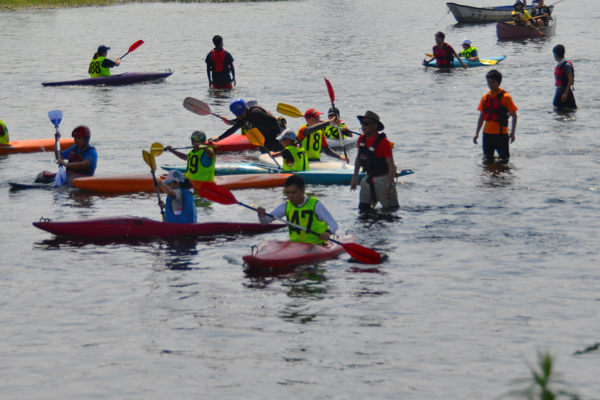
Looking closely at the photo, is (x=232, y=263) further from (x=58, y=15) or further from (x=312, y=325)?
(x=58, y=15)

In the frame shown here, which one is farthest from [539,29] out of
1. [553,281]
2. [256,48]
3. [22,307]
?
[22,307]

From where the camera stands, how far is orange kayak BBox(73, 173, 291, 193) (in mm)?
11812

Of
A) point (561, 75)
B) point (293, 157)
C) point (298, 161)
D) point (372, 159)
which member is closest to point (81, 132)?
point (293, 157)

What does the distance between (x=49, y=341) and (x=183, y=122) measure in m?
12.5

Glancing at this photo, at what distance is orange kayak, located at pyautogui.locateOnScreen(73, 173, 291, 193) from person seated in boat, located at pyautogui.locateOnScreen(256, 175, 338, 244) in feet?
12.5

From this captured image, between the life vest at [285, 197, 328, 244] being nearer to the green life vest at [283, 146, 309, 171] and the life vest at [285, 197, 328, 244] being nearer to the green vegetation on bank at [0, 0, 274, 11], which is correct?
the green life vest at [283, 146, 309, 171]

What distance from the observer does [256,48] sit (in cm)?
3506

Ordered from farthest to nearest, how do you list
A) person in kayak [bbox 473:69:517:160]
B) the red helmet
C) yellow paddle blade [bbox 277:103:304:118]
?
yellow paddle blade [bbox 277:103:304:118]
person in kayak [bbox 473:69:517:160]
the red helmet

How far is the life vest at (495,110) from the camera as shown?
11742 mm

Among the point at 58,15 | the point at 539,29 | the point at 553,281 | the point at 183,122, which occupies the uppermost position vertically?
the point at 58,15

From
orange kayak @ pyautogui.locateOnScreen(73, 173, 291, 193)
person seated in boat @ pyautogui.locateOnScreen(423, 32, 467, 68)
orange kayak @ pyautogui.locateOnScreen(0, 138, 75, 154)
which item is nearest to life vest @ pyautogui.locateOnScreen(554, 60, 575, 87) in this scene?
person seated in boat @ pyautogui.locateOnScreen(423, 32, 467, 68)

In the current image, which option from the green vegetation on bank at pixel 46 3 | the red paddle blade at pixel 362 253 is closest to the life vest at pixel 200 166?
the red paddle blade at pixel 362 253

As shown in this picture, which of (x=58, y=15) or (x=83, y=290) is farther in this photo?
(x=58, y=15)

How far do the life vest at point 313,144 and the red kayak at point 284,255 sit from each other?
4.49m
